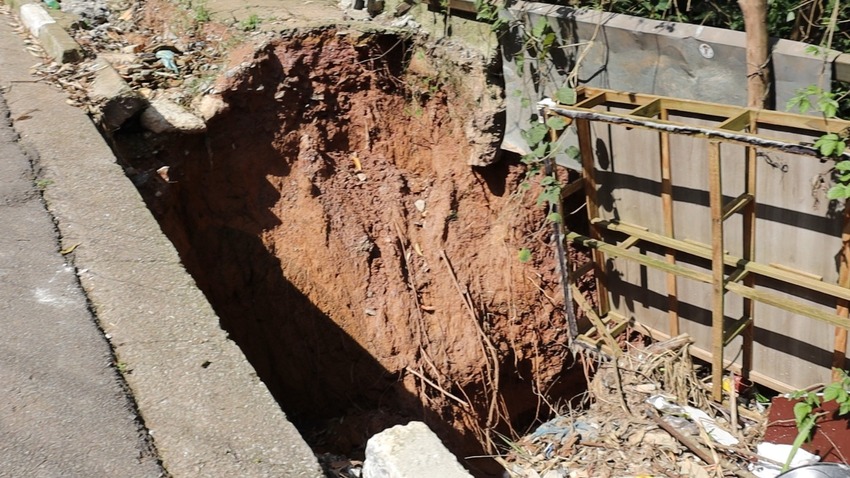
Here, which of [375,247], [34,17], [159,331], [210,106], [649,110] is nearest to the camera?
[159,331]

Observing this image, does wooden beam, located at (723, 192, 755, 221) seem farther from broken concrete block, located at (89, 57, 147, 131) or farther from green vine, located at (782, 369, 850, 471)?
broken concrete block, located at (89, 57, 147, 131)

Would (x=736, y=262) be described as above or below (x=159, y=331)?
below

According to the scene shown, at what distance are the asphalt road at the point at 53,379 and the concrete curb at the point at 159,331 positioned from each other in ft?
0.22

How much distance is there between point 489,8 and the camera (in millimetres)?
5395

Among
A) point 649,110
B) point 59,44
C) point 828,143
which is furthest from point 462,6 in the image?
point 59,44

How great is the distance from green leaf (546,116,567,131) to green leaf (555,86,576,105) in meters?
0.11

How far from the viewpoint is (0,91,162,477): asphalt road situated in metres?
2.69

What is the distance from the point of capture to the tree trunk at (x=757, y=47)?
4145 mm

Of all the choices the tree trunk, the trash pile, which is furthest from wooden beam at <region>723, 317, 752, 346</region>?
the tree trunk

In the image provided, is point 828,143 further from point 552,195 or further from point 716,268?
point 552,195

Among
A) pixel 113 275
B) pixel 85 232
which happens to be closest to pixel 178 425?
pixel 113 275

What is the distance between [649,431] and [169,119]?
3935 mm

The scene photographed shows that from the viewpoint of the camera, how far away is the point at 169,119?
5.48 metres

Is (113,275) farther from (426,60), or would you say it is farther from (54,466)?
(426,60)
